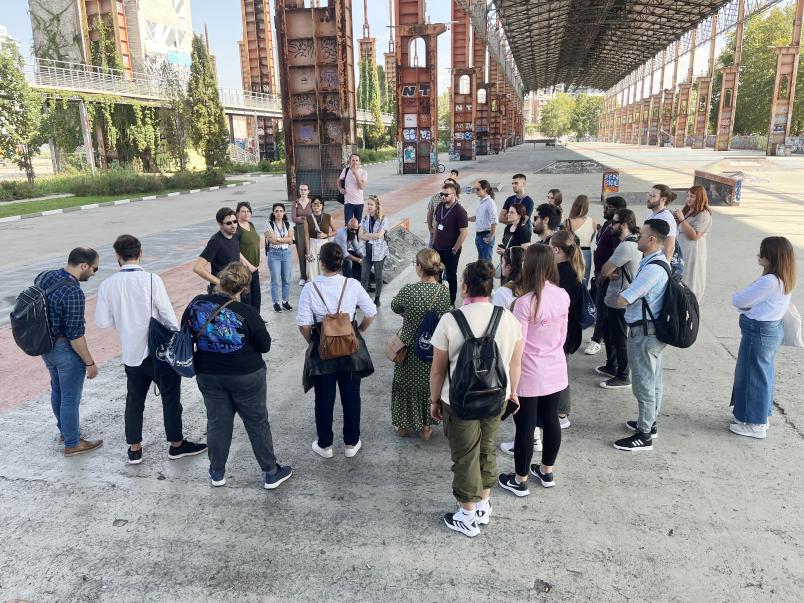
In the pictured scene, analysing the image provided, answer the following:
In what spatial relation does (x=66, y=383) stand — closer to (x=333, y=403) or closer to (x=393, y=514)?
(x=333, y=403)

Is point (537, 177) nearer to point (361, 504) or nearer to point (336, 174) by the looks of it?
point (336, 174)

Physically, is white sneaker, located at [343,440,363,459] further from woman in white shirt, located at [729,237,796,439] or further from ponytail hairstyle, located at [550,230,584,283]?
woman in white shirt, located at [729,237,796,439]

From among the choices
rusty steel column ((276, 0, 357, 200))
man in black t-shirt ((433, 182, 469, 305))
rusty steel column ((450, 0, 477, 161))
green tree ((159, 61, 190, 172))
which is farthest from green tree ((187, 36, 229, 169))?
man in black t-shirt ((433, 182, 469, 305))

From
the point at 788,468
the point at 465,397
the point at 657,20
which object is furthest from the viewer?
the point at 657,20

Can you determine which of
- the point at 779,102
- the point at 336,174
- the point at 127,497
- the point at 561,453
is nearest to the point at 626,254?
the point at 561,453

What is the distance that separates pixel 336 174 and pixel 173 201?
8.47 meters

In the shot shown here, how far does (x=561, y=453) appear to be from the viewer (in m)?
4.46

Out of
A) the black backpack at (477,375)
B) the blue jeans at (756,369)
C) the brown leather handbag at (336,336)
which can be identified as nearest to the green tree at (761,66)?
the blue jeans at (756,369)

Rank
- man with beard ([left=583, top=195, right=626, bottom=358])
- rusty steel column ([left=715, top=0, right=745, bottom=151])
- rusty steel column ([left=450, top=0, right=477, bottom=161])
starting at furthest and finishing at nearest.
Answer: rusty steel column ([left=715, top=0, right=745, bottom=151]) → rusty steel column ([left=450, top=0, right=477, bottom=161]) → man with beard ([left=583, top=195, right=626, bottom=358])

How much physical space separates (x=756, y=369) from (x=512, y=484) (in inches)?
88.6

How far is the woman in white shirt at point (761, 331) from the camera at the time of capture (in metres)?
4.17

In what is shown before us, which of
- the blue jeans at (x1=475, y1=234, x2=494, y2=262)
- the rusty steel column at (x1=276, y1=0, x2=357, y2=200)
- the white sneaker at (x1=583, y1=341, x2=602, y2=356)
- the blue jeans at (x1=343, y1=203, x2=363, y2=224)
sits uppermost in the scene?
the rusty steel column at (x1=276, y1=0, x2=357, y2=200)

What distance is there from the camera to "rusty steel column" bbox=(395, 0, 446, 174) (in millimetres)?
30734

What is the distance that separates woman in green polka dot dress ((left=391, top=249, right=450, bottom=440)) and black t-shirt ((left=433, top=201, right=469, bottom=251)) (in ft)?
9.83
